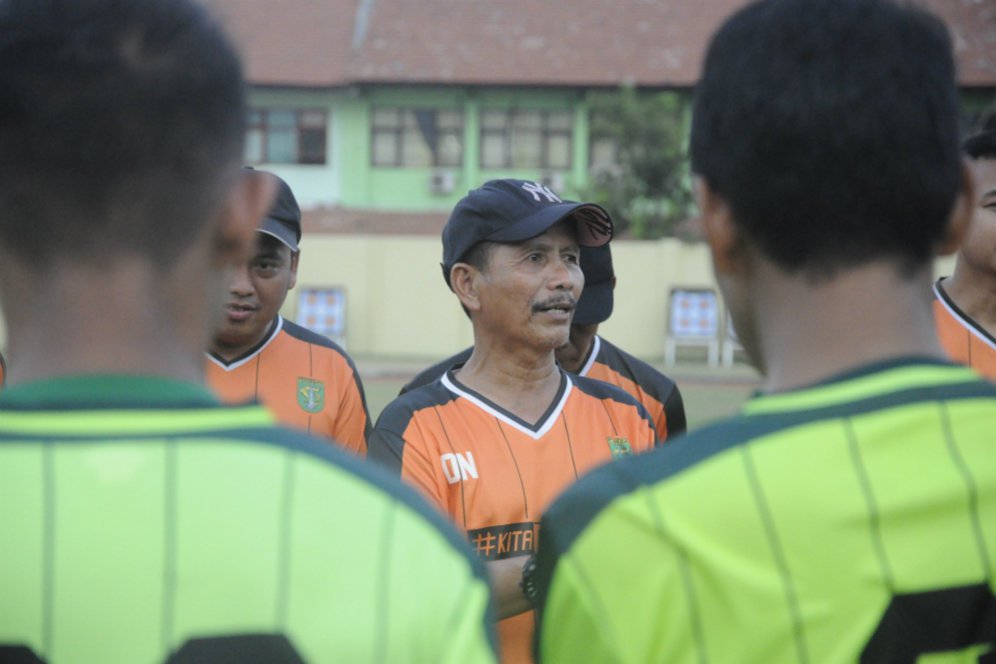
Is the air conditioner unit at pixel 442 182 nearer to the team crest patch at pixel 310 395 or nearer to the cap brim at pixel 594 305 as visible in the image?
the cap brim at pixel 594 305

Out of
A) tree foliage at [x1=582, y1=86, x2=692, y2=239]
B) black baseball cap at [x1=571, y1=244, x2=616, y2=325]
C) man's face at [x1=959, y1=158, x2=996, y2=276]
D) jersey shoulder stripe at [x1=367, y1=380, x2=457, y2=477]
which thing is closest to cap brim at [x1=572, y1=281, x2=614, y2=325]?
black baseball cap at [x1=571, y1=244, x2=616, y2=325]

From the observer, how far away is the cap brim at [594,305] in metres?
5.38

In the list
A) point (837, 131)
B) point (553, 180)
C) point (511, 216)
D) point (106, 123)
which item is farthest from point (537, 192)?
point (553, 180)

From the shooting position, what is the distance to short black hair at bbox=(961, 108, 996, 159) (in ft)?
12.2

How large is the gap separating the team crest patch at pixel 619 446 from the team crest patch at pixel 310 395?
1.33 m

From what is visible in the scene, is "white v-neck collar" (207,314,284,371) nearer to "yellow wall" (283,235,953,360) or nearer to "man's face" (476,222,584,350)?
"man's face" (476,222,584,350)

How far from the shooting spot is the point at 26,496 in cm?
142

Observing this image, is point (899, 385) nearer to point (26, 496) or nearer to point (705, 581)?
point (705, 581)

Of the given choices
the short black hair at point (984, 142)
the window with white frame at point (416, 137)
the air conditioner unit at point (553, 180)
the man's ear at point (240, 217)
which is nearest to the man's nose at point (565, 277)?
the short black hair at point (984, 142)

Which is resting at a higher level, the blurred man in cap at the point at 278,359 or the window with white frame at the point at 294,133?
the window with white frame at the point at 294,133

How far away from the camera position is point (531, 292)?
161 inches

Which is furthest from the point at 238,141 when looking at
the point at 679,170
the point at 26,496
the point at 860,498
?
the point at 679,170

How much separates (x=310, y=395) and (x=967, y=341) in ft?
7.85

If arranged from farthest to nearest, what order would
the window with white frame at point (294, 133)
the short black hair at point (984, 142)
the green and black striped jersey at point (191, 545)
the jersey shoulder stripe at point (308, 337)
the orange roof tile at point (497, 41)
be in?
the window with white frame at point (294, 133) < the orange roof tile at point (497, 41) < the jersey shoulder stripe at point (308, 337) < the short black hair at point (984, 142) < the green and black striped jersey at point (191, 545)
